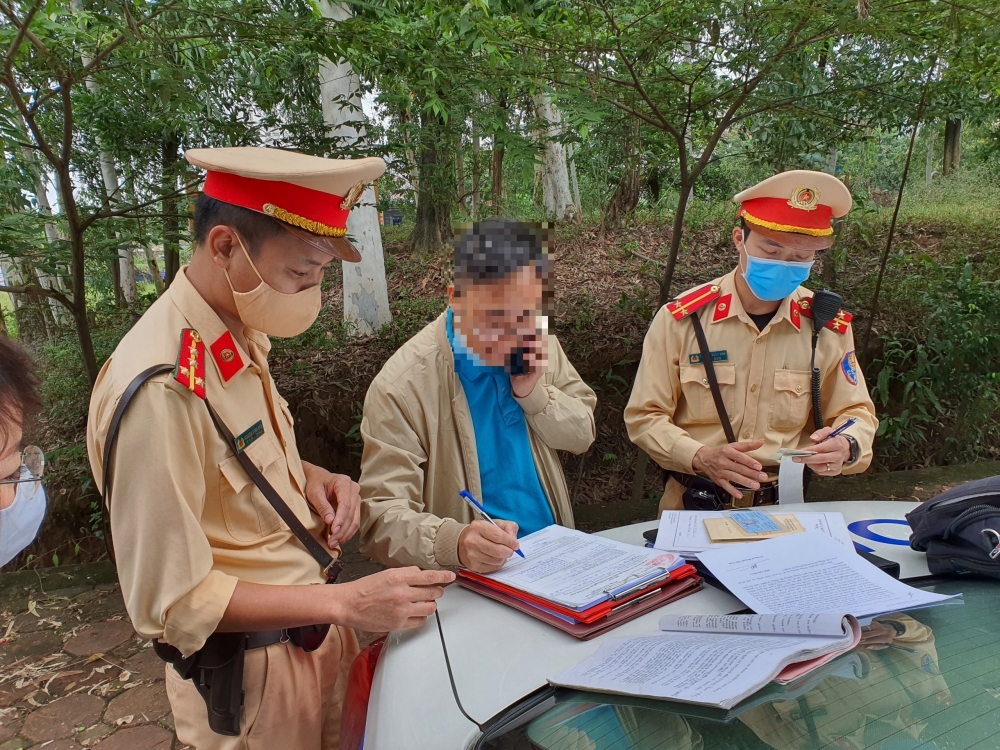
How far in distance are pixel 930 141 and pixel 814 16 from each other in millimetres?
13947

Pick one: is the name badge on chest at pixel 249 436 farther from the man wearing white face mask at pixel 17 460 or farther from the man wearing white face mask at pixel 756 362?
the man wearing white face mask at pixel 756 362

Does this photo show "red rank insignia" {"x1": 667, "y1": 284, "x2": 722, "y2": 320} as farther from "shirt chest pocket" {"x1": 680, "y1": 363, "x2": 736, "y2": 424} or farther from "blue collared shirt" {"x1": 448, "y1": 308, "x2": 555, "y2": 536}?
"blue collared shirt" {"x1": 448, "y1": 308, "x2": 555, "y2": 536}

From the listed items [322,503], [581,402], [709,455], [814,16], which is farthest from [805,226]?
[322,503]

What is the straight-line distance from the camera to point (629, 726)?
3.23 ft

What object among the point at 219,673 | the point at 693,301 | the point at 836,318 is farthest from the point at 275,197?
the point at 836,318

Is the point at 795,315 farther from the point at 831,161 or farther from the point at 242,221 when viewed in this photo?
the point at 831,161

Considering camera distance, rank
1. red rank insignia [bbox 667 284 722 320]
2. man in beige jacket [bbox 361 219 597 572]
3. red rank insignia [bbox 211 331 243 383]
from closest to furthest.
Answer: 1. red rank insignia [bbox 211 331 243 383]
2. man in beige jacket [bbox 361 219 597 572]
3. red rank insignia [bbox 667 284 722 320]

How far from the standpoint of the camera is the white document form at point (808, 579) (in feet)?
4.32

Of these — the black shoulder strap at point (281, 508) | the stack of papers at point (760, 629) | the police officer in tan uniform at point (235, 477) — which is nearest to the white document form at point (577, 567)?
the stack of papers at point (760, 629)

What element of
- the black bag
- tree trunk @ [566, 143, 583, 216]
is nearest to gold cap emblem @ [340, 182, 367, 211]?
the black bag

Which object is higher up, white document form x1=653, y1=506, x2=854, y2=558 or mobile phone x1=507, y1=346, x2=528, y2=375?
mobile phone x1=507, y1=346, x2=528, y2=375

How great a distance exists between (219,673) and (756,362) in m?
2.00

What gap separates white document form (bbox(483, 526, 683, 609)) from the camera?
1384 millimetres

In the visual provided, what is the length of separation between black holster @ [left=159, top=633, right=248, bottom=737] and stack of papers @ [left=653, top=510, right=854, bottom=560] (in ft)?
3.38
